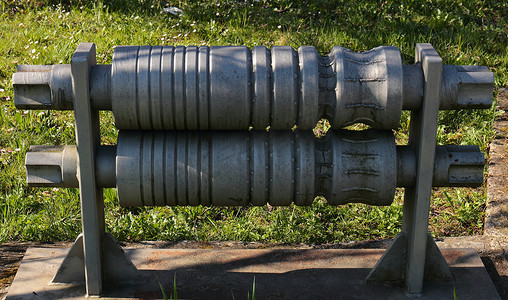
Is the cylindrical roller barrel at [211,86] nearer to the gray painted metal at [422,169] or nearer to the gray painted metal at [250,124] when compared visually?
the gray painted metal at [250,124]

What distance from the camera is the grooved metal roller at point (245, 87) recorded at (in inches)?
116

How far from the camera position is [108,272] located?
338 centimetres

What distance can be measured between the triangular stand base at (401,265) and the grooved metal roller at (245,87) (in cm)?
65

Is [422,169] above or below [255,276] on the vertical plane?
above

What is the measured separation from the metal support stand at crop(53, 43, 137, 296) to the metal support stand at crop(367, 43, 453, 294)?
1.28 metres

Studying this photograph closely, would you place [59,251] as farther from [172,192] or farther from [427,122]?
[427,122]

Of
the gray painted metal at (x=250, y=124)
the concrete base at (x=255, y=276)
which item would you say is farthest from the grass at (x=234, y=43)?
the gray painted metal at (x=250, y=124)

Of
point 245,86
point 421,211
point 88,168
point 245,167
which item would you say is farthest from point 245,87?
point 421,211

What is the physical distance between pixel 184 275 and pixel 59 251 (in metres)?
0.74

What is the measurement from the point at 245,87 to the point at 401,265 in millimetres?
1197

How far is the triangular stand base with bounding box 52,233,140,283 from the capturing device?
10.9 feet

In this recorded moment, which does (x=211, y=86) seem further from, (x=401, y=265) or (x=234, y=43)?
(x=234, y=43)

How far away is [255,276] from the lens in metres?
3.51

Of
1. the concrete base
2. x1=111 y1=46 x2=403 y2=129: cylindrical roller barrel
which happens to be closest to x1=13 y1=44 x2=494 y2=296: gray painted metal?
x1=111 y1=46 x2=403 y2=129: cylindrical roller barrel
